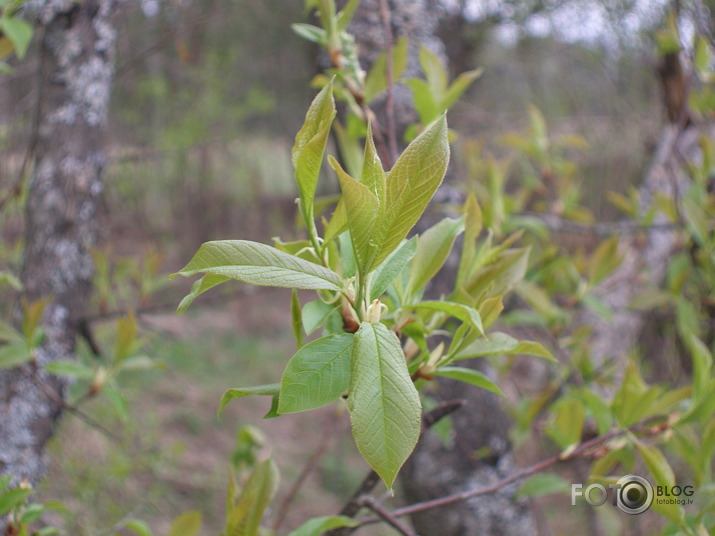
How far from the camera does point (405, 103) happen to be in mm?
1063

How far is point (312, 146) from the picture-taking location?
393mm

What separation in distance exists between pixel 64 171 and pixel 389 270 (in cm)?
76

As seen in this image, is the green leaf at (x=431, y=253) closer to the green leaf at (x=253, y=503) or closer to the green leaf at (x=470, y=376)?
the green leaf at (x=470, y=376)

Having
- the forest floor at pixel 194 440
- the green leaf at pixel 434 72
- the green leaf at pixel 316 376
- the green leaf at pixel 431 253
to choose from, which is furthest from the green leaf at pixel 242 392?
the forest floor at pixel 194 440

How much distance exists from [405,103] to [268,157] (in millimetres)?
4283

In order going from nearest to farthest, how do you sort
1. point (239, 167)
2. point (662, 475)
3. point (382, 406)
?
point (382, 406), point (662, 475), point (239, 167)

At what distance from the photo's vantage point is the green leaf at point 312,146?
0.40m

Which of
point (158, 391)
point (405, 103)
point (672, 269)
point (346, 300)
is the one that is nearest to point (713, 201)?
point (672, 269)

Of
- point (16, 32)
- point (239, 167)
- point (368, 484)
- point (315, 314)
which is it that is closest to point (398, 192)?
point (315, 314)

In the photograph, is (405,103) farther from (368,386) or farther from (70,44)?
(368,386)

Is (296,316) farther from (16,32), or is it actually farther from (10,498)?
(16,32)

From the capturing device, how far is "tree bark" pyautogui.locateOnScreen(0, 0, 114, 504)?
96 cm

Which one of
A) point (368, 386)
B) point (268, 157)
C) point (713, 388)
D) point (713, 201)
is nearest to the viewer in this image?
point (368, 386)

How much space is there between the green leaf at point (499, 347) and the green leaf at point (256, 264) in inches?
7.6
